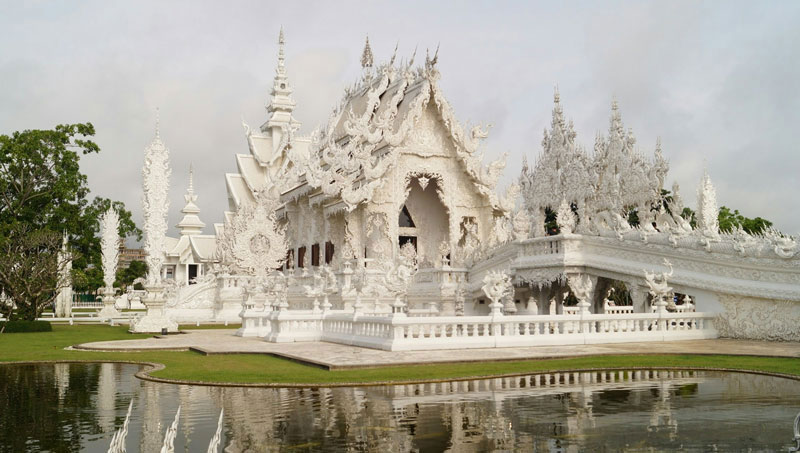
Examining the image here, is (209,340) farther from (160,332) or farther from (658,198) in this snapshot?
(658,198)

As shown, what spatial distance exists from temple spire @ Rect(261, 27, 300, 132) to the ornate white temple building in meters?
8.65

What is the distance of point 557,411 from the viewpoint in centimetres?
737

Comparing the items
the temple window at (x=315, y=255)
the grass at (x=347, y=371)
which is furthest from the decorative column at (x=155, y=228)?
the temple window at (x=315, y=255)

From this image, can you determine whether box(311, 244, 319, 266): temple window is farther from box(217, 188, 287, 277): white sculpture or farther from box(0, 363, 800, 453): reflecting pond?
box(0, 363, 800, 453): reflecting pond

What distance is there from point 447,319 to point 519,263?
304 inches

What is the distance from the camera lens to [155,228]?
21.4 m

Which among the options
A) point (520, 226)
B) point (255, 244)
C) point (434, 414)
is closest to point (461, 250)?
point (520, 226)

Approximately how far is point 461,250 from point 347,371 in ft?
52.5

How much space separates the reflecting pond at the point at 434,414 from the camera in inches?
237

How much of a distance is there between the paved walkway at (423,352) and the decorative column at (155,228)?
468cm

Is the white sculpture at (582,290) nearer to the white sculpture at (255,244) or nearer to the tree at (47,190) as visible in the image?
the white sculpture at (255,244)

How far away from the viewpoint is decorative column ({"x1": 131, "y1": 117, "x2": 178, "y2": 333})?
69.6 ft

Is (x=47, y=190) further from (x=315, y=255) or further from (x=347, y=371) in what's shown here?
(x=347, y=371)

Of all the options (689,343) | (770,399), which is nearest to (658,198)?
(689,343)
